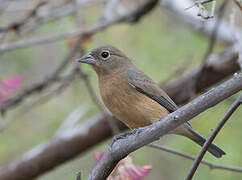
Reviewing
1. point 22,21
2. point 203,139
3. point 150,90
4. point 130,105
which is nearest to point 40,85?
point 22,21

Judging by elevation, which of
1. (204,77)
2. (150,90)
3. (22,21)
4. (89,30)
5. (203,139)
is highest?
(22,21)

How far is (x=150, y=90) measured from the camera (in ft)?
14.2

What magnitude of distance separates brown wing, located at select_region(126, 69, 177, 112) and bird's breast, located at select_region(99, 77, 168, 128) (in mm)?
53

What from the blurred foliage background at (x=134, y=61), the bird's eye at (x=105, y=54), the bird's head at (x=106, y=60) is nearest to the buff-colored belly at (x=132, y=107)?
the bird's head at (x=106, y=60)

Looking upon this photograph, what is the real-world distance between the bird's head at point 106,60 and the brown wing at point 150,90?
0.72 ft

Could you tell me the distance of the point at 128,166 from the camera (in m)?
3.35

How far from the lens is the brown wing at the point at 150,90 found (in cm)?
427

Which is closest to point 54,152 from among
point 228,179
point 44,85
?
point 44,85

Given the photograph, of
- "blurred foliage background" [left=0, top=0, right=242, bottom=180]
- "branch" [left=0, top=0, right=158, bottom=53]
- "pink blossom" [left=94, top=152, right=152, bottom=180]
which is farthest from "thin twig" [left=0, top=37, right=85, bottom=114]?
"pink blossom" [left=94, top=152, right=152, bottom=180]

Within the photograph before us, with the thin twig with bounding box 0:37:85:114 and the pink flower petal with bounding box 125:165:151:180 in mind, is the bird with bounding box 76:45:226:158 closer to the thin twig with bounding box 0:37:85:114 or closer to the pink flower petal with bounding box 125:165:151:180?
the pink flower petal with bounding box 125:165:151:180

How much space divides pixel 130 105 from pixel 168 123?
1.48 meters

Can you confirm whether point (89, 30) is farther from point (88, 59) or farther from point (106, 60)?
point (88, 59)

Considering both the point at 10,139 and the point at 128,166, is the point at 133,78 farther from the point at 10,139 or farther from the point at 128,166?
the point at 10,139

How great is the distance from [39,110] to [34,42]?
2637 mm
